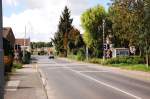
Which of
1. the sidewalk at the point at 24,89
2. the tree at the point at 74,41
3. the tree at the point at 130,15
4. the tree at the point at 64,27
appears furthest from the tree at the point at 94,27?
the sidewalk at the point at 24,89

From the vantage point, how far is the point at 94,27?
97750 mm

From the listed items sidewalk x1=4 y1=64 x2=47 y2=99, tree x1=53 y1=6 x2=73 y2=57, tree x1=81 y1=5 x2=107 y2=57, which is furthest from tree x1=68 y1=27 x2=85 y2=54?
sidewalk x1=4 y1=64 x2=47 y2=99

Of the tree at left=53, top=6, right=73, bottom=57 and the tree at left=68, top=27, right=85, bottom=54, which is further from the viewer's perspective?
the tree at left=53, top=6, right=73, bottom=57

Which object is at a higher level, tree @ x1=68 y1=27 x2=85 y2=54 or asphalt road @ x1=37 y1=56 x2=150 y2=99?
tree @ x1=68 y1=27 x2=85 y2=54

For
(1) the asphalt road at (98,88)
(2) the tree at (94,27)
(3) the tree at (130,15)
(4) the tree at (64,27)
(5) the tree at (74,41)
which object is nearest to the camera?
(1) the asphalt road at (98,88)

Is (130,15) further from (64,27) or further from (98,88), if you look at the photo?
(64,27)

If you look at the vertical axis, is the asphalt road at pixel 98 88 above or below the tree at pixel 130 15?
below

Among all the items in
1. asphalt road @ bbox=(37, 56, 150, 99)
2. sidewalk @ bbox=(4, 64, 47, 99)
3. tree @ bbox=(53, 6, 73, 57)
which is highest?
tree @ bbox=(53, 6, 73, 57)

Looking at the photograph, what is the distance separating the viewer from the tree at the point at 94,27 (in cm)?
9526

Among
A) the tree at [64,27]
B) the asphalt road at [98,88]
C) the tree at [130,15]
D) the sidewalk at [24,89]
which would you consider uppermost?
the tree at [64,27]

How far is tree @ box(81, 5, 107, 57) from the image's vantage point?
9526 cm

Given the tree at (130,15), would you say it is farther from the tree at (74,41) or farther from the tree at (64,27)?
the tree at (64,27)

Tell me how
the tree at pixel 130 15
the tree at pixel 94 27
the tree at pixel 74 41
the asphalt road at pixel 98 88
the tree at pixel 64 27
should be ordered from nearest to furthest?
the asphalt road at pixel 98 88 → the tree at pixel 130 15 → the tree at pixel 94 27 → the tree at pixel 74 41 → the tree at pixel 64 27

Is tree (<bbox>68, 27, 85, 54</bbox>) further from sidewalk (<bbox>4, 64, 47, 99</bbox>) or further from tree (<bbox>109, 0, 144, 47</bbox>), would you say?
sidewalk (<bbox>4, 64, 47, 99</bbox>)
